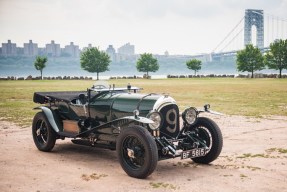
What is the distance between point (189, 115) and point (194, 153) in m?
0.94

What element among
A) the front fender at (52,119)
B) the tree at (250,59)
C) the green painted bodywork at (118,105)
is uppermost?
the tree at (250,59)

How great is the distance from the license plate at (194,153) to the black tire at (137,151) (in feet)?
2.08

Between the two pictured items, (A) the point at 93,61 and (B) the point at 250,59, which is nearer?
(B) the point at 250,59

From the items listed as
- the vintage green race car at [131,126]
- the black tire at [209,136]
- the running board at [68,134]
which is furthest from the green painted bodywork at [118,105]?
the black tire at [209,136]

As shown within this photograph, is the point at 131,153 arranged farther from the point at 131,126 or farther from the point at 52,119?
the point at 52,119

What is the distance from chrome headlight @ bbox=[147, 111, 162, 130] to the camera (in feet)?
22.1

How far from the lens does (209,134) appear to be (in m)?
7.70

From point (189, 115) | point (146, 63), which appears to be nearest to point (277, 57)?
point (146, 63)

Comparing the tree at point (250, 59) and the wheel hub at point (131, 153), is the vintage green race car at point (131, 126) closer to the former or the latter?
the wheel hub at point (131, 153)

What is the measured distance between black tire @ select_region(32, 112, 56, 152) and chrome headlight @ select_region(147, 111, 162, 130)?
10.0ft

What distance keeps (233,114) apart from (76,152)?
891 centimetres

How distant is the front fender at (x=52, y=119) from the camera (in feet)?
28.5

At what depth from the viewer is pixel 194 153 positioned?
22.7 ft

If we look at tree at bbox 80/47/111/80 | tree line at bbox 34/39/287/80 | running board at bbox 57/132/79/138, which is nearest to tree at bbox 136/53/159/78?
tree line at bbox 34/39/287/80
